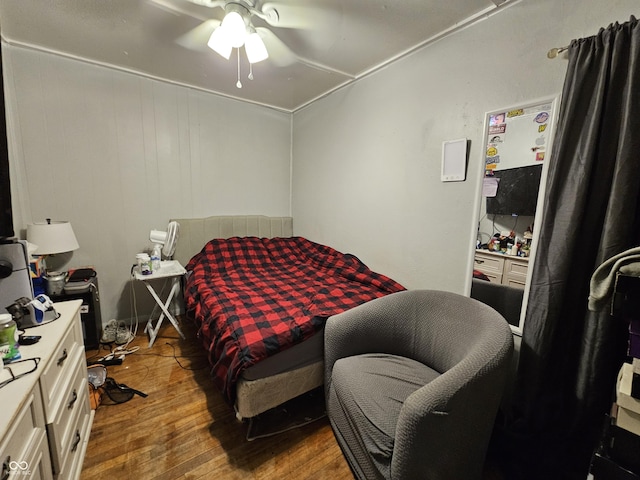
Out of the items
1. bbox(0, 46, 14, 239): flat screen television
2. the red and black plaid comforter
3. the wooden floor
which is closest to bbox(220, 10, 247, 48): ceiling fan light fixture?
bbox(0, 46, 14, 239): flat screen television

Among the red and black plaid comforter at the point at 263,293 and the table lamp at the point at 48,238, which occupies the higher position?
the table lamp at the point at 48,238

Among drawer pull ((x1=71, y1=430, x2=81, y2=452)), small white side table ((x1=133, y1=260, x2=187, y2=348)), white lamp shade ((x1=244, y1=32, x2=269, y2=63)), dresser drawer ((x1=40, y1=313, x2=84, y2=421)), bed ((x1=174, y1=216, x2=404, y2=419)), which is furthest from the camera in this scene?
small white side table ((x1=133, y1=260, x2=187, y2=348))

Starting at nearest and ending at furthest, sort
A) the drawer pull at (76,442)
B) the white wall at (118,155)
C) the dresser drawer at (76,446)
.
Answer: the dresser drawer at (76,446), the drawer pull at (76,442), the white wall at (118,155)

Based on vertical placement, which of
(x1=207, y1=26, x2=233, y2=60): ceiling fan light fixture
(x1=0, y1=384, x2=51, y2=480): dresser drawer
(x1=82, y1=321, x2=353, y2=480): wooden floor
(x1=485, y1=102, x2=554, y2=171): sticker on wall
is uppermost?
(x1=207, y1=26, x2=233, y2=60): ceiling fan light fixture

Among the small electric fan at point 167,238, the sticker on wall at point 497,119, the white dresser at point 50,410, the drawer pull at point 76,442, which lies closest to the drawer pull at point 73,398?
the white dresser at point 50,410

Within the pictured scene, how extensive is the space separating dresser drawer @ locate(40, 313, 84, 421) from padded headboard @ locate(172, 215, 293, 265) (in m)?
1.54

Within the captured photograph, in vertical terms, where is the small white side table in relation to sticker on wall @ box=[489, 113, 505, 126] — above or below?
below

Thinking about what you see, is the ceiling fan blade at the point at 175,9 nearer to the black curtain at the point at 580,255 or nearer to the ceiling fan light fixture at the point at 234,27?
the ceiling fan light fixture at the point at 234,27

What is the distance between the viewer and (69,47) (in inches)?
84.6

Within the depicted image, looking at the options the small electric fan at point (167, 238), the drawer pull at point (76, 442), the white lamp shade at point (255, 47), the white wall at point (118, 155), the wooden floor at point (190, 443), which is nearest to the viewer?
the drawer pull at point (76, 442)

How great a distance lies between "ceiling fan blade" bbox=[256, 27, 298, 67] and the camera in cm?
181

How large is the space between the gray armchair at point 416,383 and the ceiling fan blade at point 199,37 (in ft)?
6.59

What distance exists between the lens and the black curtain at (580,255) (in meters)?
1.11

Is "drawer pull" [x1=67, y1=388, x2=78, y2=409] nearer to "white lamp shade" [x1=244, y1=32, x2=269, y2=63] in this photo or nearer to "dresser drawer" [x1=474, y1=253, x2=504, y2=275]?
"white lamp shade" [x1=244, y1=32, x2=269, y2=63]
